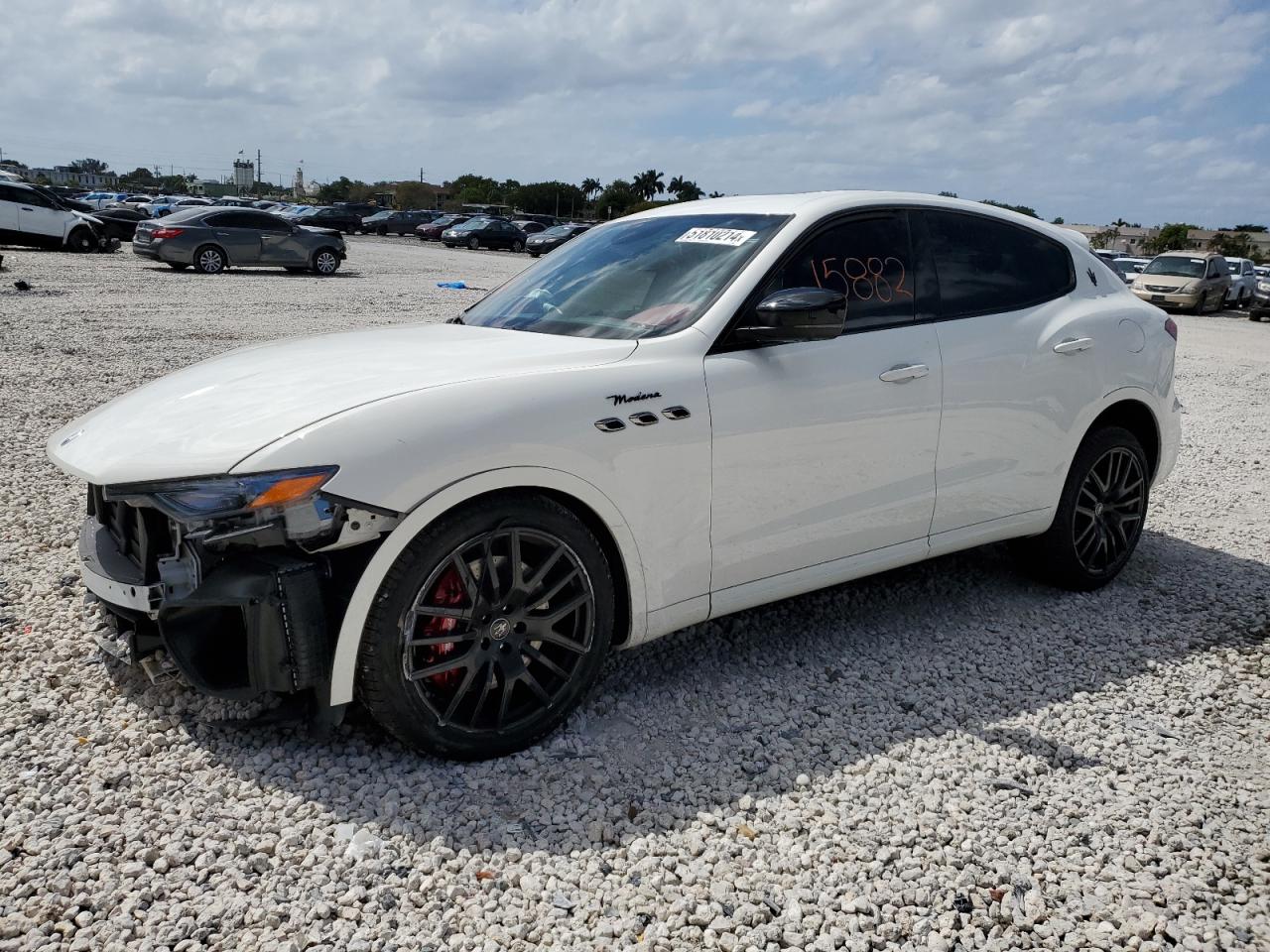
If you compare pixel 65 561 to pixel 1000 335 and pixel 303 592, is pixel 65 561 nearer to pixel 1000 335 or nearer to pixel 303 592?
pixel 303 592

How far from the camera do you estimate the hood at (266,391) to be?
2.93 m

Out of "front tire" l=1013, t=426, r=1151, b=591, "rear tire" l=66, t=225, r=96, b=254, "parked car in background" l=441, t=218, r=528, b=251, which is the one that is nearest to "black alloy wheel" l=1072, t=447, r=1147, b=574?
"front tire" l=1013, t=426, r=1151, b=591

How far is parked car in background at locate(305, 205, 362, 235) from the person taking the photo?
1737 inches

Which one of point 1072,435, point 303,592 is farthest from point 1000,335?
point 303,592

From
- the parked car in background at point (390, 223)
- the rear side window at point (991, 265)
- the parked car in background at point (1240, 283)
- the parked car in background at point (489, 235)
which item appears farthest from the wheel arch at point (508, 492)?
the parked car in background at point (390, 223)

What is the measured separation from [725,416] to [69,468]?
2.07 metres

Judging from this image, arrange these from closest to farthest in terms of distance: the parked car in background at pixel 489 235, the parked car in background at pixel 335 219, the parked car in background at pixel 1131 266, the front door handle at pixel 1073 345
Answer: the front door handle at pixel 1073 345 < the parked car in background at pixel 1131 266 < the parked car in background at pixel 489 235 < the parked car in background at pixel 335 219

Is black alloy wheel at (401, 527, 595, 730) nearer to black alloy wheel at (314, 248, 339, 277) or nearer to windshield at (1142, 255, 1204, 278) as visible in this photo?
black alloy wheel at (314, 248, 339, 277)

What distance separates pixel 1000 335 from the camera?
429 centimetres

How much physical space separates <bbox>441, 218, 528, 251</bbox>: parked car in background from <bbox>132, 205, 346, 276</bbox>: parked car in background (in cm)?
1696

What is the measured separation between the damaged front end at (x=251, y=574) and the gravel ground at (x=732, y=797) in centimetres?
40

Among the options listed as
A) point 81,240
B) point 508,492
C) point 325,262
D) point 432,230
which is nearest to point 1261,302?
point 325,262

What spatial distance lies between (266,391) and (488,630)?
101 cm

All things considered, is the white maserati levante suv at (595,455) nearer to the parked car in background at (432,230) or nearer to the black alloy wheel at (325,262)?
the black alloy wheel at (325,262)
